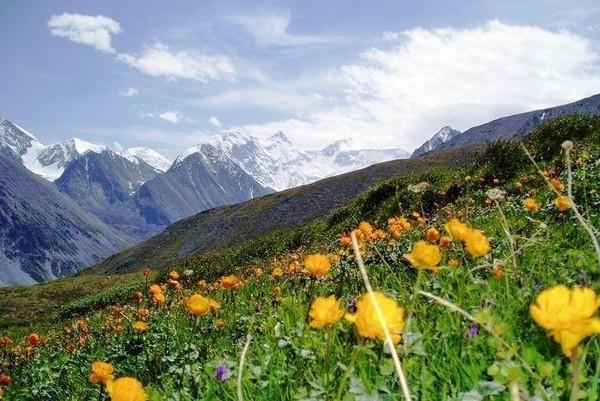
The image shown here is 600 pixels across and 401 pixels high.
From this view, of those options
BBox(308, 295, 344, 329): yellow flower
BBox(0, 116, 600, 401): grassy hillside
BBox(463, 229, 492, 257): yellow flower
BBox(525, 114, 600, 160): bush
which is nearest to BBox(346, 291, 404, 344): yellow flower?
BBox(0, 116, 600, 401): grassy hillside

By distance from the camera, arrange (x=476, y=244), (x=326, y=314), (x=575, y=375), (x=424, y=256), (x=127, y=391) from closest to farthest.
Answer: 1. (x=575, y=375)
2. (x=127, y=391)
3. (x=326, y=314)
4. (x=424, y=256)
5. (x=476, y=244)

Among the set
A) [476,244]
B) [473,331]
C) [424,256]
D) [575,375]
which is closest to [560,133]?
[476,244]

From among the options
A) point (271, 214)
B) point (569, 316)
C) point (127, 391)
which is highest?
point (569, 316)

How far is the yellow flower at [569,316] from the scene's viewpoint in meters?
1.27

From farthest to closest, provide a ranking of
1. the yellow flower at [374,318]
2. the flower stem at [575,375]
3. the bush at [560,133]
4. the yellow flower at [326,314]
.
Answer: the bush at [560,133] → the yellow flower at [326,314] → the yellow flower at [374,318] → the flower stem at [575,375]

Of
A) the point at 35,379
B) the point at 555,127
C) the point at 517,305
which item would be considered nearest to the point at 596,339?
the point at 517,305

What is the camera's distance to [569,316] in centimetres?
128

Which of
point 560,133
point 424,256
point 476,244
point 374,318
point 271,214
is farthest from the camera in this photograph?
point 271,214

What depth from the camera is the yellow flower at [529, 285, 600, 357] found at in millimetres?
1273

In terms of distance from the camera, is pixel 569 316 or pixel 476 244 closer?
pixel 569 316

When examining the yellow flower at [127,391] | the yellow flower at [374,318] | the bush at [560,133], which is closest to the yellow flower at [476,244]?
the yellow flower at [374,318]

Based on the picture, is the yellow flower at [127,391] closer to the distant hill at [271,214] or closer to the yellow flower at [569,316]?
the yellow flower at [569,316]

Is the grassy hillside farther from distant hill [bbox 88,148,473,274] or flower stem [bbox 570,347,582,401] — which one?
distant hill [bbox 88,148,473,274]

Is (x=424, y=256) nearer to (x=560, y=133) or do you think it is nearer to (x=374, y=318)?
(x=374, y=318)
